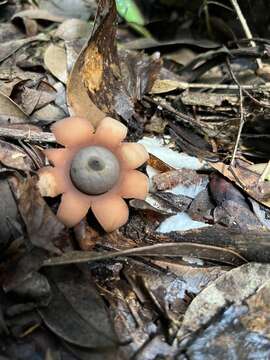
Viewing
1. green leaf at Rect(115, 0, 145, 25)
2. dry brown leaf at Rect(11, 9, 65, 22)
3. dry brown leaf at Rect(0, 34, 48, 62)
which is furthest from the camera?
green leaf at Rect(115, 0, 145, 25)

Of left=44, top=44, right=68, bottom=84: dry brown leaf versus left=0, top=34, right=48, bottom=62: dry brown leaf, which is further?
left=0, top=34, right=48, bottom=62: dry brown leaf

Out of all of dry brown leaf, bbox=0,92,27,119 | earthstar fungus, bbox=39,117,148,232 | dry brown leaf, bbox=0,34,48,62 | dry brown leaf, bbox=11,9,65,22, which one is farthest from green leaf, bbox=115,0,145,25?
earthstar fungus, bbox=39,117,148,232

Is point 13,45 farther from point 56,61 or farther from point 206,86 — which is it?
point 206,86

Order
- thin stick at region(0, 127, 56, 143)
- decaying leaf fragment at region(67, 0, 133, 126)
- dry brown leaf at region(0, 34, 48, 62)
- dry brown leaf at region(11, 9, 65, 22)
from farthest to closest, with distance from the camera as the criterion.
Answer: dry brown leaf at region(11, 9, 65, 22)
dry brown leaf at region(0, 34, 48, 62)
decaying leaf fragment at region(67, 0, 133, 126)
thin stick at region(0, 127, 56, 143)

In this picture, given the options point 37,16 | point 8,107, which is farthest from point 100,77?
point 37,16

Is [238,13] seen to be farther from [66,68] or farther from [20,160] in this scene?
[20,160]

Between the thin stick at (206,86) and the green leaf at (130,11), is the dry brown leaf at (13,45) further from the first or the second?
the thin stick at (206,86)

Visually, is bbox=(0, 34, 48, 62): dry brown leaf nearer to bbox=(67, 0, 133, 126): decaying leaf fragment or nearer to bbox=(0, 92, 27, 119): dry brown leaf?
bbox=(0, 92, 27, 119): dry brown leaf
